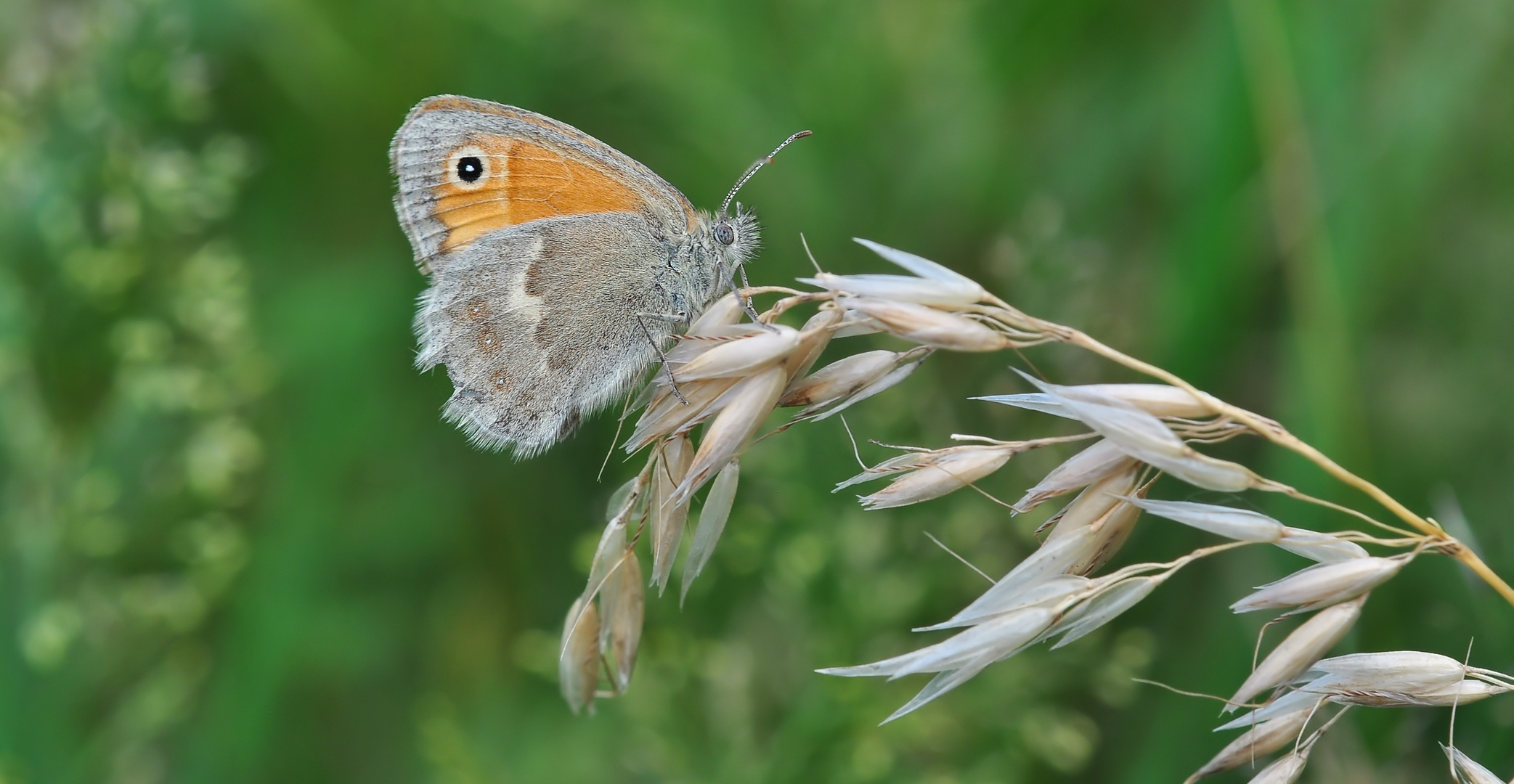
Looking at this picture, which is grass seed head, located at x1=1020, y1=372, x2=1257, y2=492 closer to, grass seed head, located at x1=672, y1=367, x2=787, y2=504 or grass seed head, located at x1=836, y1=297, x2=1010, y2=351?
grass seed head, located at x1=836, y1=297, x2=1010, y2=351

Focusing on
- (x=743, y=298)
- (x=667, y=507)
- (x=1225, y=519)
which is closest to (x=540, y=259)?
(x=743, y=298)

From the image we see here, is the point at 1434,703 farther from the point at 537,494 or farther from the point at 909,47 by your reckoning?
the point at 909,47

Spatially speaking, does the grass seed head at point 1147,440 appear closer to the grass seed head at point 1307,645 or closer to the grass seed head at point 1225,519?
the grass seed head at point 1225,519

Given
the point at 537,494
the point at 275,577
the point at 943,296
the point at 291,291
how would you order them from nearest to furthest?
the point at 943,296
the point at 275,577
the point at 537,494
the point at 291,291

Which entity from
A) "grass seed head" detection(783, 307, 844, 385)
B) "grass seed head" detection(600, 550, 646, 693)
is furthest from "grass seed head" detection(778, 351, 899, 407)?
"grass seed head" detection(600, 550, 646, 693)

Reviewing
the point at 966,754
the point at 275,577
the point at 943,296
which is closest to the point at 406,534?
the point at 275,577

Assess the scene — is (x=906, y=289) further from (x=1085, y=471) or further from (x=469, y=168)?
(x=469, y=168)

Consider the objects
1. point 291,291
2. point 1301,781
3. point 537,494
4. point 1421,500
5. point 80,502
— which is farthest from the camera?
point 291,291

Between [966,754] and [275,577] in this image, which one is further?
[275,577]
